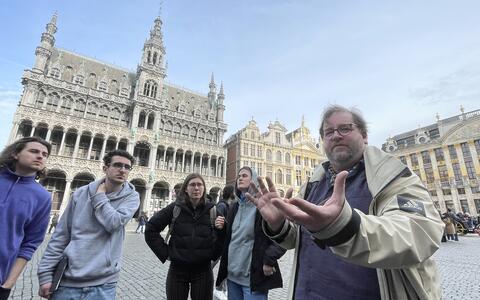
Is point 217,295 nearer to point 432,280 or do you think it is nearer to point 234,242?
point 234,242

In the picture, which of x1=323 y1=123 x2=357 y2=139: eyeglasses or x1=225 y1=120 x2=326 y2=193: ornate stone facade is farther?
x1=225 y1=120 x2=326 y2=193: ornate stone facade

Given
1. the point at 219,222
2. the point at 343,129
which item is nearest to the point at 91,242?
the point at 219,222

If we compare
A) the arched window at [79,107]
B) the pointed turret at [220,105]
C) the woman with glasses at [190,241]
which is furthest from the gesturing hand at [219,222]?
the pointed turret at [220,105]

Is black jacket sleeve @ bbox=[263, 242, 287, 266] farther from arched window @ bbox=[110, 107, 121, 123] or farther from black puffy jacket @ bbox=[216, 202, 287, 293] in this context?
arched window @ bbox=[110, 107, 121, 123]

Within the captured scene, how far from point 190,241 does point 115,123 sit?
27827 mm

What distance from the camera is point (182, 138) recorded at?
30531 mm

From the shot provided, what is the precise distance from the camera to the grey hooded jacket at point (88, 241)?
7.57 ft

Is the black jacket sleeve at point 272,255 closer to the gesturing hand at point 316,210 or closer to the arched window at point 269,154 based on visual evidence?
the gesturing hand at point 316,210

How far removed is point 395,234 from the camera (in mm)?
971

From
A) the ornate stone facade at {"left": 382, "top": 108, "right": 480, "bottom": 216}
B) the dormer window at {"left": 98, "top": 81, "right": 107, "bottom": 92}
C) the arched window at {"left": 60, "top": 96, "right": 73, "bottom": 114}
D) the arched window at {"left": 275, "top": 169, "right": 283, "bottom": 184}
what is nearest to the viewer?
the arched window at {"left": 60, "top": 96, "right": 73, "bottom": 114}

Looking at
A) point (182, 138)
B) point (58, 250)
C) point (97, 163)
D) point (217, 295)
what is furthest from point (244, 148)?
point (58, 250)

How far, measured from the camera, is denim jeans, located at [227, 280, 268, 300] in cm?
279

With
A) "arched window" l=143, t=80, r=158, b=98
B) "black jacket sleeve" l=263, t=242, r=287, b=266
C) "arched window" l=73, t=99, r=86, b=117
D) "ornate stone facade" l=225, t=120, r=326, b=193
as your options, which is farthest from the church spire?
"black jacket sleeve" l=263, t=242, r=287, b=266

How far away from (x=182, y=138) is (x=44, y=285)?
29.0 meters
